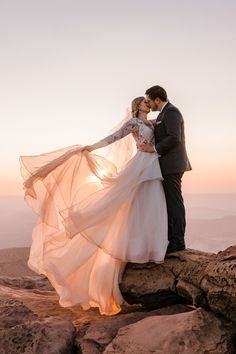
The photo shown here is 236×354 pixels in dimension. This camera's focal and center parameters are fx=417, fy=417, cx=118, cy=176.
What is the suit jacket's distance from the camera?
5836mm

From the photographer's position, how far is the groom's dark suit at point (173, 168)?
591 cm

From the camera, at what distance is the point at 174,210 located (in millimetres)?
5945

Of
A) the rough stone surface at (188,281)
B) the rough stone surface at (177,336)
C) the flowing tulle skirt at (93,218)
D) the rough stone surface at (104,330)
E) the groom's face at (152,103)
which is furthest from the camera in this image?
the groom's face at (152,103)

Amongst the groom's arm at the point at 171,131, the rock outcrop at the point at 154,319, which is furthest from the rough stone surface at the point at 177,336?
the groom's arm at the point at 171,131

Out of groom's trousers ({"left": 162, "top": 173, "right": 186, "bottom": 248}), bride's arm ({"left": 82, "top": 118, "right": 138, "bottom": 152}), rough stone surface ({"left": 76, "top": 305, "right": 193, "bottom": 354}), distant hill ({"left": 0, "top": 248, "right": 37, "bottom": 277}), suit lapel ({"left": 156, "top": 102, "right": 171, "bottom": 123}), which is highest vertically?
suit lapel ({"left": 156, "top": 102, "right": 171, "bottom": 123})

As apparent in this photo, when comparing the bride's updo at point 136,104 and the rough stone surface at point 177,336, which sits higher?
the bride's updo at point 136,104

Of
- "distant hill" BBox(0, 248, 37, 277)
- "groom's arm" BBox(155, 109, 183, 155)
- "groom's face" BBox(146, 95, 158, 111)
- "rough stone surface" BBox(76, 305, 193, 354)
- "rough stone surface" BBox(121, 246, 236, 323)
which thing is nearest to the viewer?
"rough stone surface" BBox(121, 246, 236, 323)

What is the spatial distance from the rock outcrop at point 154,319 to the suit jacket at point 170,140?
1240mm

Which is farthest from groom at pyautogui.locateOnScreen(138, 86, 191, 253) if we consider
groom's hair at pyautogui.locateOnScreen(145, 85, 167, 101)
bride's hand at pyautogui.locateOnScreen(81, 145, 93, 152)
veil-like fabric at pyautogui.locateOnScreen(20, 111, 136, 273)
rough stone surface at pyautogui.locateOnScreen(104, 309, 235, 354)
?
rough stone surface at pyautogui.locateOnScreen(104, 309, 235, 354)

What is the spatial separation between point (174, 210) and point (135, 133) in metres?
1.24

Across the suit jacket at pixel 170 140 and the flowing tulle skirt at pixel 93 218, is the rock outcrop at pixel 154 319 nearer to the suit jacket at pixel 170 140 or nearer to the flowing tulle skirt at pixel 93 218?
the flowing tulle skirt at pixel 93 218

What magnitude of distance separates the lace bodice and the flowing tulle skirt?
219 mm

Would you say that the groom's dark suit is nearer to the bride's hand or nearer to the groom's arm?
the groom's arm

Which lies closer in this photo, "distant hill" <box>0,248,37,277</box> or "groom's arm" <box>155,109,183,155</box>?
"groom's arm" <box>155,109,183,155</box>
